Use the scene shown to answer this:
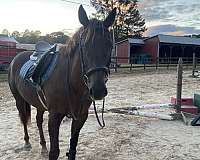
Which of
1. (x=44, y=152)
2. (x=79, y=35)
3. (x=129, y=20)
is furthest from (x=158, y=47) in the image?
(x=79, y=35)

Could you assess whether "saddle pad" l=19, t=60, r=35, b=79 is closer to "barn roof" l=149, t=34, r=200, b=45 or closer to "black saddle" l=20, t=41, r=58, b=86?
"black saddle" l=20, t=41, r=58, b=86

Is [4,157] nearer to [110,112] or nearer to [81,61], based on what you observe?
[81,61]

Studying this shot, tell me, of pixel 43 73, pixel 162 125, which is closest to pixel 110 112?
pixel 162 125

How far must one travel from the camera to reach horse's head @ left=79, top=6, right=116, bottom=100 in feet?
8.95

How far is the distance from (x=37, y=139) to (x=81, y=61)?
272 centimetres

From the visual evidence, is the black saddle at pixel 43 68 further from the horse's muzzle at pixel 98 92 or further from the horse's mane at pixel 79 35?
the horse's muzzle at pixel 98 92

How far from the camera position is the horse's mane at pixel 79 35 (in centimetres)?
289

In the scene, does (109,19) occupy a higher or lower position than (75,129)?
higher

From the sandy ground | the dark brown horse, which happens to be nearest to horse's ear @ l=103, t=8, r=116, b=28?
the dark brown horse

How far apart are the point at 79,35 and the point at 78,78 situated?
455 millimetres

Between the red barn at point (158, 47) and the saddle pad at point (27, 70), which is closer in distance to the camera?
the saddle pad at point (27, 70)

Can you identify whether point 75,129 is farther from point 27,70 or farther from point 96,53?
point 96,53

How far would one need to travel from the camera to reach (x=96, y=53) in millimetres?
2816

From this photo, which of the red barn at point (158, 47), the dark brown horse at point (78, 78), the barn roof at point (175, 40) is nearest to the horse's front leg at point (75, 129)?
the dark brown horse at point (78, 78)
